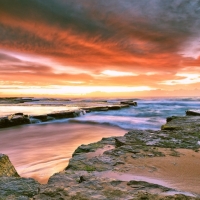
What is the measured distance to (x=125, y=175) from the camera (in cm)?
307

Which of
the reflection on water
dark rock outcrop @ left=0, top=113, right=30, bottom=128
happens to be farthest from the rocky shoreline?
dark rock outcrop @ left=0, top=113, right=30, bottom=128

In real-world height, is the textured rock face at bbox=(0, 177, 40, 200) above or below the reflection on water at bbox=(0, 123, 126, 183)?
above

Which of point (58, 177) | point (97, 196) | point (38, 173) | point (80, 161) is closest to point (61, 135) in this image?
point (38, 173)

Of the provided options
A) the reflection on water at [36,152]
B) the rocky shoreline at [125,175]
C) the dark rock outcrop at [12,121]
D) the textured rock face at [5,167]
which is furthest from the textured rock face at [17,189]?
the dark rock outcrop at [12,121]

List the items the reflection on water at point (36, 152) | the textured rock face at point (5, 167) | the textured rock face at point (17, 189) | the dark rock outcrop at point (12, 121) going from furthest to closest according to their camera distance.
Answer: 1. the dark rock outcrop at point (12, 121)
2. the reflection on water at point (36, 152)
3. the textured rock face at point (5, 167)
4. the textured rock face at point (17, 189)

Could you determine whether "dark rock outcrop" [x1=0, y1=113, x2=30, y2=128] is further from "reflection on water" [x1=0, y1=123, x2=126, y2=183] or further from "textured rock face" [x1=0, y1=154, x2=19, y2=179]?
"textured rock face" [x1=0, y1=154, x2=19, y2=179]

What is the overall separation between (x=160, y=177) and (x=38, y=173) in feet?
11.8

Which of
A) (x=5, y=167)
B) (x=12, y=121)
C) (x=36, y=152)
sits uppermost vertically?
(x=5, y=167)

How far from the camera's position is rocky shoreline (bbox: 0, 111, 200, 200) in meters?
2.35

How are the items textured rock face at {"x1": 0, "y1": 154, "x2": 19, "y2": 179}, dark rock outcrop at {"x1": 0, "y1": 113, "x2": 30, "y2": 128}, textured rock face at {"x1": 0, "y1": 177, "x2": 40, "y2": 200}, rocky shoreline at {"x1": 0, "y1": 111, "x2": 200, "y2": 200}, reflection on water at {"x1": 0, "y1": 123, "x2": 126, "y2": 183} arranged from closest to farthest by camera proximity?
rocky shoreline at {"x1": 0, "y1": 111, "x2": 200, "y2": 200}
textured rock face at {"x1": 0, "y1": 177, "x2": 40, "y2": 200}
textured rock face at {"x1": 0, "y1": 154, "x2": 19, "y2": 179}
reflection on water at {"x1": 0, "y1": 123, "x2": 126, "y2": 183}
dark rock outcrop at {"x1": 0, "y1": 113, "x2": 30, "y2": 128}

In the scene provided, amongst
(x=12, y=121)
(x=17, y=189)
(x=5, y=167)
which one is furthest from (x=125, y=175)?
(x=12, y=121)

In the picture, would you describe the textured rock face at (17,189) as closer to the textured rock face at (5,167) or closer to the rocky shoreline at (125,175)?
the rocky shoreline at (125,175)

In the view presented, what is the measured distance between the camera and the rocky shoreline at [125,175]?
2350mm

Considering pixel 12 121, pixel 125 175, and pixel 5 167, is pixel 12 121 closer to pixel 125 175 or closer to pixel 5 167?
pixel 5 167
